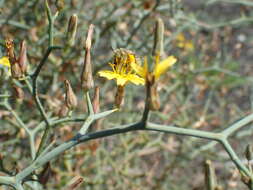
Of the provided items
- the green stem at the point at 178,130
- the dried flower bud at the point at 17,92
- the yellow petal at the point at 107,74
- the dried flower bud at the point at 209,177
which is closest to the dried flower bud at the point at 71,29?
the yellow petal at the point at 107,74

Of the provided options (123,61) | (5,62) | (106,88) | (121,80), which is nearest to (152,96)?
(121,80)

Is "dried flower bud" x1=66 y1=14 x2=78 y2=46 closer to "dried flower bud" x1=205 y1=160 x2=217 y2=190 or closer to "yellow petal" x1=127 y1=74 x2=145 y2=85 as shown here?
"yellow petal" x1=127 y1=74 x2=145 y2=85

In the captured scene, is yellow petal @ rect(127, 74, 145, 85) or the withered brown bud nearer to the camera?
the withered brown bud

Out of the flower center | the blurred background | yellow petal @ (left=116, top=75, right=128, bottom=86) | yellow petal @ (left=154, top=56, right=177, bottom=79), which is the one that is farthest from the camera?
the blurred background

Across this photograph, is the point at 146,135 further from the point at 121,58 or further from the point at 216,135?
the point at 216,135

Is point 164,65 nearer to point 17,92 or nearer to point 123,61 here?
point 123,61

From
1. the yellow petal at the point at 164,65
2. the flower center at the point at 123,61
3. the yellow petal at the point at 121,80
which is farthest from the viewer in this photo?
the flower center at the point at 123,61

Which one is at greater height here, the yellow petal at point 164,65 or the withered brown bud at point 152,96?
the yellow petal at point 164,65

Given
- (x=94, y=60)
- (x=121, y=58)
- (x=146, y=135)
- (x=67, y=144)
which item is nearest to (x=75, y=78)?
(x=94, y=60)

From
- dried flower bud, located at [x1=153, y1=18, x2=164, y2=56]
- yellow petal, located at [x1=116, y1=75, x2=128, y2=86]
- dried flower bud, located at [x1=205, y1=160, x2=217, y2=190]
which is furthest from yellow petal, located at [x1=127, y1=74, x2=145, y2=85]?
dried flower bud, located at [x1=205, y1=160, x2=217, y2=190]

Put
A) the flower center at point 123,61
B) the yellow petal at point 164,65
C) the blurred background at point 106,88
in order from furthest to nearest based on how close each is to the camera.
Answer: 1. the blurred background at point 106,88
2. the flower center at point 123,61
3. the yellow petal at point 164,65

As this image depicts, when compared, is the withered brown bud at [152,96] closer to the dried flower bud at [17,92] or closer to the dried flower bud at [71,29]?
the dried flower bud at [71,29]

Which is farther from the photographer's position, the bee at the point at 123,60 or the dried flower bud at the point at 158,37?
the bee at the point at 123,60

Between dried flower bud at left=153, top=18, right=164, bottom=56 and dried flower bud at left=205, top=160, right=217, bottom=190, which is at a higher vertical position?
dried flower bud at left=153, top=18, right=164, bottom=56
